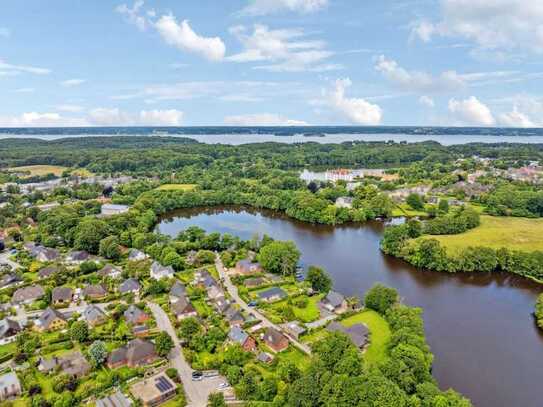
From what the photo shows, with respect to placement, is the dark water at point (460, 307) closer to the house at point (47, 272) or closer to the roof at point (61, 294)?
the house at point (47, 272)

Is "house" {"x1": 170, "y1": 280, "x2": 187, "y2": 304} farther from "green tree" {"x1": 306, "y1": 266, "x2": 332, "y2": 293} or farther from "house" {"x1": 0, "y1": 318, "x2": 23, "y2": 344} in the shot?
"green tree" {"x1": 306, "y1": 266, "x2": 332, "y2": 293}

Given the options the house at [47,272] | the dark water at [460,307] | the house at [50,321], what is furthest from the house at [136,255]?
the house at [50,321]

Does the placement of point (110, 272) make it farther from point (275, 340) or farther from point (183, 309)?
point (275, 340)

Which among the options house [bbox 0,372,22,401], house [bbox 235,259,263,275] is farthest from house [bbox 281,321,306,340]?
house [bbox 0,372,22,401]

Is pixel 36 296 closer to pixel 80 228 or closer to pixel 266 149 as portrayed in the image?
pixel 80 228

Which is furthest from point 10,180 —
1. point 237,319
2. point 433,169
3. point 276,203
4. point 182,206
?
point 433,169
